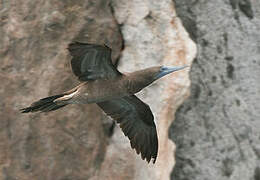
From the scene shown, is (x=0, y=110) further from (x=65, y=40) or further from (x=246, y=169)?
(x=246, y=169)

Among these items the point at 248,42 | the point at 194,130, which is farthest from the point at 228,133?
the point at 248,42

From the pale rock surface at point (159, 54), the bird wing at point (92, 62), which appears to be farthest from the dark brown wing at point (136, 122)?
the bird wing at point (92, 62)

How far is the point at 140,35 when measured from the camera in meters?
7.31

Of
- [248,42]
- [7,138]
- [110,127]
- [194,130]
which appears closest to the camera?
[7,138]

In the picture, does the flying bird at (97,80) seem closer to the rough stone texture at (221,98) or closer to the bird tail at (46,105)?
the bird tail at (46,105)

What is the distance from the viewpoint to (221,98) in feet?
27.1

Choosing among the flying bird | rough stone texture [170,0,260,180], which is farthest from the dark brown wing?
rough stone texture [170,0,260,180]

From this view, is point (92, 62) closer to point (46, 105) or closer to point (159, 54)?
point (46, 105)

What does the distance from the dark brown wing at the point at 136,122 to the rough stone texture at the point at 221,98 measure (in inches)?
52.6

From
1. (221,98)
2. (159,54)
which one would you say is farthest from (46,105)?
(221,98)

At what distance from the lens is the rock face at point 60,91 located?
6.63 metres

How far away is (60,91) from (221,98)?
8.29 feet

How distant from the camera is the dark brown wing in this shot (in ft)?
21.5

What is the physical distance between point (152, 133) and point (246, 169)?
2.08 meters
